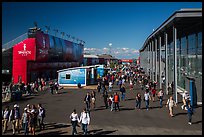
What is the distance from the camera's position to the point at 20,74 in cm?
3662

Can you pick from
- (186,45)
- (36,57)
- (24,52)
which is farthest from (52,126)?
(36,57)

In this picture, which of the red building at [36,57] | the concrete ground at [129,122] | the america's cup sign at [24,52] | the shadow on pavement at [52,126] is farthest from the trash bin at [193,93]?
the america's cup sign at [24,52]

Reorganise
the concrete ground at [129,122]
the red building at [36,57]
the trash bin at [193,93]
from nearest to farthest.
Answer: the concrete ground at [129,122], the trash bin at [193,93], the red building at [36,57]

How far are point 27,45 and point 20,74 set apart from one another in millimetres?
5052

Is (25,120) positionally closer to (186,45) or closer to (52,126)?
(52,126)

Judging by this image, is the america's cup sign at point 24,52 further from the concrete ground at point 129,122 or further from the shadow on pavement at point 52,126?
the shadow on pavement at point 52,126

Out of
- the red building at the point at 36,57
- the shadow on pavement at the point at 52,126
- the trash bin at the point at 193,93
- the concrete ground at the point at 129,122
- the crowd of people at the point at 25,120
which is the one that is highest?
the red building at the point at 36,57

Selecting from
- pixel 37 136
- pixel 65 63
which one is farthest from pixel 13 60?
pixel 37 136

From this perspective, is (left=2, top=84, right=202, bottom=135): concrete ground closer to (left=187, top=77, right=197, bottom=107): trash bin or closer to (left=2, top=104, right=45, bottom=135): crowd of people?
(left=2, top=104, right=45, bottom=135): crowd of people

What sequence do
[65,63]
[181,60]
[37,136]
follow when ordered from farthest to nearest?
1. [65,63]
2. [181,60]
3. [37,136]

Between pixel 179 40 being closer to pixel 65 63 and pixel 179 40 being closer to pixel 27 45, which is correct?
pixel 27 45

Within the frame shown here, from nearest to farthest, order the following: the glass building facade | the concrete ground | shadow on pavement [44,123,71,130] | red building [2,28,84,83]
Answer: the concrete ground, shadow on pavement [44,123,71,130], the glass building facade, red building [2,28,84,83]

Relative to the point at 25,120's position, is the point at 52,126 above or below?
below

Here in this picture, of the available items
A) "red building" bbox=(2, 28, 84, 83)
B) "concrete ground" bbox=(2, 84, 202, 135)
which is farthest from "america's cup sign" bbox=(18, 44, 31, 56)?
"concrete ground" bbox=(2, 84, 202, 135)
